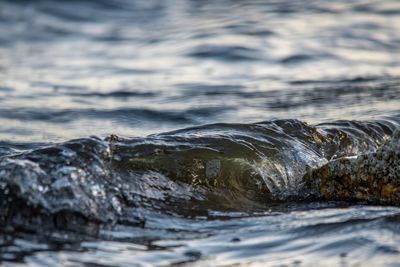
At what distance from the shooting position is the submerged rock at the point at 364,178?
4789 millimetres

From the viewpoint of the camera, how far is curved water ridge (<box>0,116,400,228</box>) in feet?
14.5

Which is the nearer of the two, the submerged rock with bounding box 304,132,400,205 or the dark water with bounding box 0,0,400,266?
the dark water with bounding box 0,0,400,266

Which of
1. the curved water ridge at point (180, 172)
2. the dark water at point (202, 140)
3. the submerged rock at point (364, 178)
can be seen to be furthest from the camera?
the submerged rock at point (364, 178)

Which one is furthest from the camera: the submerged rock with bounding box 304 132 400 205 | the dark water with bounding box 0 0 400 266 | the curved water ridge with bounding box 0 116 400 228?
the submerged rock with bounding box 304 132 400 205

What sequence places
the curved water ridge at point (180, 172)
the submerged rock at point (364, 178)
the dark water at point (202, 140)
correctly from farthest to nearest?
the submerged rock at point (364, 178) → the curved water ridge at point (180, 172) → the dark water at point (202, 140)

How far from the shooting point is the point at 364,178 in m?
4.85

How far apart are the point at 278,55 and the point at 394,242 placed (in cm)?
571

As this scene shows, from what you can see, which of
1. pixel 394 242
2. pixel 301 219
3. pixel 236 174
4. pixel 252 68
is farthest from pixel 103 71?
pixel 394 242

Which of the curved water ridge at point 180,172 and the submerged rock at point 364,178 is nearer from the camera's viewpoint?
the curved water ridge at point 180,172

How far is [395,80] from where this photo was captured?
27.9ft

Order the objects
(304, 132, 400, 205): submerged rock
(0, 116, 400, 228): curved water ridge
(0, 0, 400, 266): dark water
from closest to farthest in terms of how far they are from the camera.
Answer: (0, 0, 400, 266): dark water, (0, 116, 400, 228): curved water ridge, (304, 132, 400, 205): submerged rock

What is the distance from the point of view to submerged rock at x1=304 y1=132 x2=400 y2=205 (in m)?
4.79

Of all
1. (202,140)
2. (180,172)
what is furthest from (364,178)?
(202,140)

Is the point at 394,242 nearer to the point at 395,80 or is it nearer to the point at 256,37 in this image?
the point at 395,80
